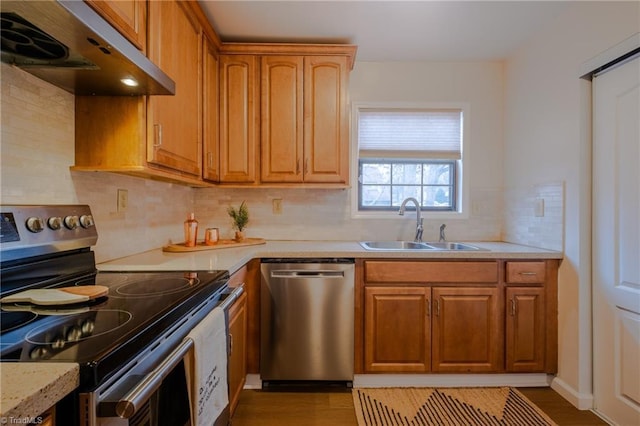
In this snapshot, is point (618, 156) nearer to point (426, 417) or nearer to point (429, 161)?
point (429, 161)


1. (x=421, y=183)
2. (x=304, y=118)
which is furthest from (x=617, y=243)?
(x=304, y=118)

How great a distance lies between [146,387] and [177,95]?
57.1 inches

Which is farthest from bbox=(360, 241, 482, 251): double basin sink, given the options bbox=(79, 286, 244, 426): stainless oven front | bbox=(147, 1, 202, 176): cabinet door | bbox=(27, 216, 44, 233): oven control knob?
bbox=(27, 216, 44, 233): oven control knob

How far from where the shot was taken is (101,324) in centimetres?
78

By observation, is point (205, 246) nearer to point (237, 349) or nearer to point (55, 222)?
point (237, 349)

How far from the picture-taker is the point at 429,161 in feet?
9.28

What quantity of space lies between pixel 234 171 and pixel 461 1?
181 cm

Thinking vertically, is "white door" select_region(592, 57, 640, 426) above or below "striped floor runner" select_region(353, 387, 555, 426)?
above

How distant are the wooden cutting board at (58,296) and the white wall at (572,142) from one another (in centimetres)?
239

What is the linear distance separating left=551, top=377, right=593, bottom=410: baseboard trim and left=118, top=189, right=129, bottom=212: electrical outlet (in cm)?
277

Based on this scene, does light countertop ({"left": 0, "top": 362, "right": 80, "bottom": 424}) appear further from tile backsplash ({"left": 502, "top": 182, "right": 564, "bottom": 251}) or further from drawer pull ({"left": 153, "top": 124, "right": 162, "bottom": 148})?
tile backsplash ({"left": 502, "top": 182, "right": 564, "bottom": 251})

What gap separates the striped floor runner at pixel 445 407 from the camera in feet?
5.82

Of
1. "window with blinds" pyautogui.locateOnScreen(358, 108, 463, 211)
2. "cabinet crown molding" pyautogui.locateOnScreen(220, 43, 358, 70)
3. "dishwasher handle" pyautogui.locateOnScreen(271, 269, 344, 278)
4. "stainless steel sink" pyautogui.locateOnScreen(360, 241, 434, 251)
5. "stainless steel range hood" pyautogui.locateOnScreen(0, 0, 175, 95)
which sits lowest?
"dishwasher handle" pyautogui.locateOnScreen(271, 269, 344, 278)

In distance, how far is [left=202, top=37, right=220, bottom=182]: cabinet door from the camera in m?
2.10
